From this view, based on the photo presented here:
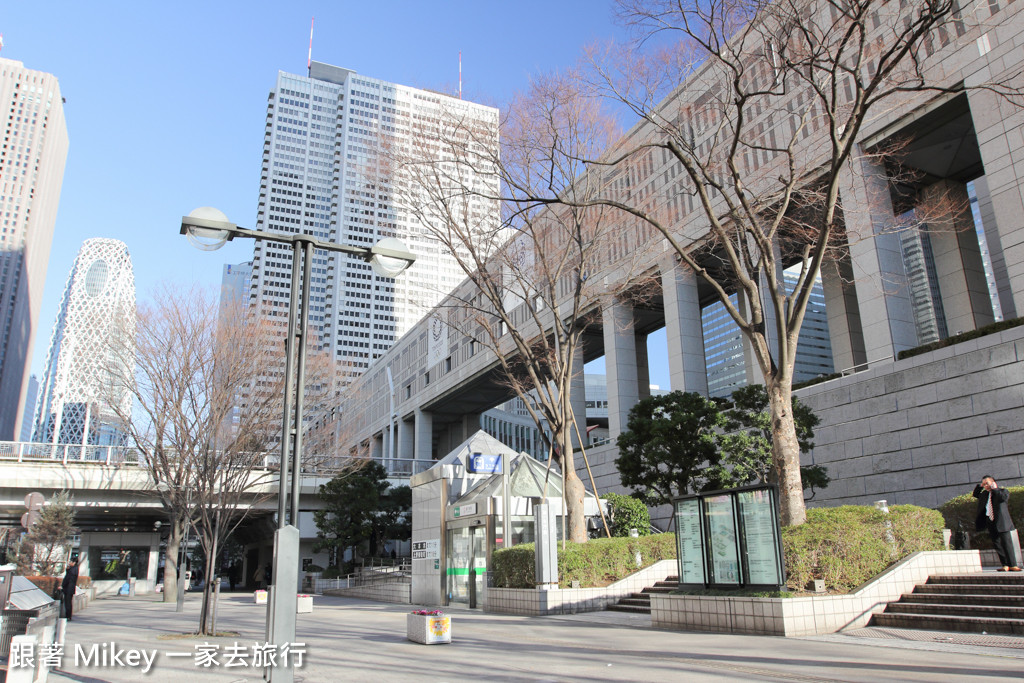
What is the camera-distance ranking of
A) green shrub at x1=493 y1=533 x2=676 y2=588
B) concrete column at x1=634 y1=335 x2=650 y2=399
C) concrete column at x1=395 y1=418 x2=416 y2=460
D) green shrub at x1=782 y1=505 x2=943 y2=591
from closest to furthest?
green shrub at x1=782 y1=505 x2=943 y2=591
green shrub at x1=493 y1=533 x2=676 y2=588
concrete column at x1=634 y1=335 x2=650 y2=399
concrete column at x1=395 y1=418 x2=416 y2=460

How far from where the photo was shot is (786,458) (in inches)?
452

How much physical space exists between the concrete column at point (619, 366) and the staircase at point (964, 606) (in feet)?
83.8

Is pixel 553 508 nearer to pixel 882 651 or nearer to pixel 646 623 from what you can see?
pixel 646 623

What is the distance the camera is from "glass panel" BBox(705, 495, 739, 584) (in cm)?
1103

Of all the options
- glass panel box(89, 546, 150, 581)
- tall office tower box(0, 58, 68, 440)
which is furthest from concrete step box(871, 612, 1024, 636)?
tall office tower box(0, 58, 68, 440)

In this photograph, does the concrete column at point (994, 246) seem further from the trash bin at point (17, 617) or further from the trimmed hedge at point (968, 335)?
the trash bin at point (17, 617)

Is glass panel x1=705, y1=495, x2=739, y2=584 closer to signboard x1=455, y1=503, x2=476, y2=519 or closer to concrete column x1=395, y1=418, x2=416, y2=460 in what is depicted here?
signboard x1=455, y1=503, x2=476, y2=519

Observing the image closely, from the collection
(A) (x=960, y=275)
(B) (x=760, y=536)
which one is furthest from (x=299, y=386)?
(A) (x=960, y=275)

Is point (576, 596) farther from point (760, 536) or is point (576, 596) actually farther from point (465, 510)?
point (760, 536)

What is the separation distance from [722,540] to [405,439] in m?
56.6

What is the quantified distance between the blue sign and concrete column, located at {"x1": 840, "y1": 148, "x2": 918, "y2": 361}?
45.3ft

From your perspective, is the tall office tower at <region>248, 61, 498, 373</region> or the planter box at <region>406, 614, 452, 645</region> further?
the tall office tower at <region>248, 61, 498, 373</region>

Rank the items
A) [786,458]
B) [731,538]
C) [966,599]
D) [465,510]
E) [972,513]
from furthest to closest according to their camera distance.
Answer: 1. [465,510]
2. [972,513]
3. [786,458]
4. [731,538]
5. [966,599]

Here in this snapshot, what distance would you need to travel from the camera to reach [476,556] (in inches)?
811
